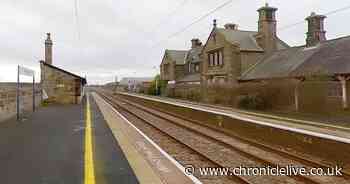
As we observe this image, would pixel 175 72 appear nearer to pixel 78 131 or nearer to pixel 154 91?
pixel 154 91

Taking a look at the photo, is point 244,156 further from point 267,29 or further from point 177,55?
point 177,55

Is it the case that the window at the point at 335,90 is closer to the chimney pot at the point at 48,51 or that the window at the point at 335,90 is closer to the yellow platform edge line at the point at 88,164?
the yellow platform edge line at the point at 88,164

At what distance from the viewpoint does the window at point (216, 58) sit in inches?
1735

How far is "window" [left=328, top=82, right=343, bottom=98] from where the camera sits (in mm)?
23422

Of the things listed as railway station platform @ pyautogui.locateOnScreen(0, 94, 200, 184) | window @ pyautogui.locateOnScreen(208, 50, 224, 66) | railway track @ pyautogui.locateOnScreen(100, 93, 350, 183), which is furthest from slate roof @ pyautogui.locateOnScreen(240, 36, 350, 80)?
railway station platform @ pyautogui.locateOnScreen(0, 94, 200, 184)

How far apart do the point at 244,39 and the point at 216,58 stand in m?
4.25

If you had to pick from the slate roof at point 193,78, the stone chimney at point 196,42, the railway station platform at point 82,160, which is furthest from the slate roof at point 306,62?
the stone chimney at point 196,42

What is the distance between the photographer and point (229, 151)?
10453 mm

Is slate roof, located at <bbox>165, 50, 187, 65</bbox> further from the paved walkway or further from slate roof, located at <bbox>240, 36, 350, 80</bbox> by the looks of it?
the paved walkway

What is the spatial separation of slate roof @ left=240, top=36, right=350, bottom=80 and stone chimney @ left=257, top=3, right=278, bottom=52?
2772 mm

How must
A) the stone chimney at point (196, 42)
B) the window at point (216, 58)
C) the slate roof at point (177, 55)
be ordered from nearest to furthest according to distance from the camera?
the window at point (216, 58)
the slate roof at point (177, 55)
the stone chimney at point (196, 42)

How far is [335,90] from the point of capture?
77.4 ft

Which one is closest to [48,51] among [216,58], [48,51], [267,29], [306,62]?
[48,51]

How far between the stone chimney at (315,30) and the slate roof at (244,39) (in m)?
8.10
